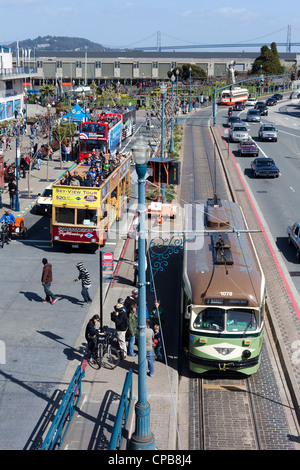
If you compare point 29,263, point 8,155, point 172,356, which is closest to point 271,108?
point 8,155

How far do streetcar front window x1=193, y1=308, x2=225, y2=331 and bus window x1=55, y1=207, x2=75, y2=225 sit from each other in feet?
38.3

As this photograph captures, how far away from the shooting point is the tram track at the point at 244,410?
1441 centimetres

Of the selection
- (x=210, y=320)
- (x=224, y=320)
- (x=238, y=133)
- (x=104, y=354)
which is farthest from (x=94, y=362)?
(x=238, y=133)

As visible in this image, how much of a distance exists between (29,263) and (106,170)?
24.0ft

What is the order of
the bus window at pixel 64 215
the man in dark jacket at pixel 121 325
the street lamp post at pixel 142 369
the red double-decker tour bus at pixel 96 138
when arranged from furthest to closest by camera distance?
the red double-decker tour bus at pixel 96 138 < the bus window at pixel 64 215 < the man in dark jacket at pixel 121 325 < the street lamp post at pixel 142 369

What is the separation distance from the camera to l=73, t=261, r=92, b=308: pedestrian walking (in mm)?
21219

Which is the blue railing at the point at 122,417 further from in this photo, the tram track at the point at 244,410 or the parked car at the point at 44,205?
the parked car at the point at 44,205

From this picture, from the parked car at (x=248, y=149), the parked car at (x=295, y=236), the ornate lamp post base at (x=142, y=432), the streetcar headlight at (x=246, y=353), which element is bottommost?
the ornate lamp post base at (x=142, y=432)

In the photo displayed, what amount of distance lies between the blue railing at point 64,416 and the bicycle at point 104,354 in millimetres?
1281

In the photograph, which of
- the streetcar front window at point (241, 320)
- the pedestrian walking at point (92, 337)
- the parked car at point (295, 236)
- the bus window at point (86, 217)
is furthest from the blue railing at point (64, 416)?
the parked car at point (295, 236)

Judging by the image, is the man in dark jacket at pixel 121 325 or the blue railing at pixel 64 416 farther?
the man in dark jacket at pixel 121 325

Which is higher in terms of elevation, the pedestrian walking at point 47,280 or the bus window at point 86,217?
the bus window at point 86,217

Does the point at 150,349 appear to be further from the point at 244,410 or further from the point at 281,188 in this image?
the point at 281,188

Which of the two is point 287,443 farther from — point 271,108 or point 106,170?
point 271,108
